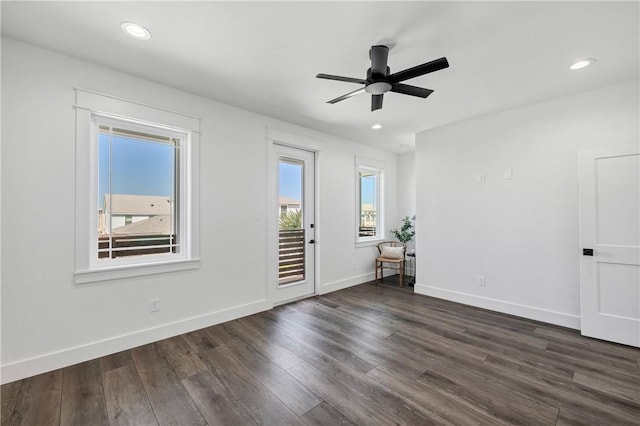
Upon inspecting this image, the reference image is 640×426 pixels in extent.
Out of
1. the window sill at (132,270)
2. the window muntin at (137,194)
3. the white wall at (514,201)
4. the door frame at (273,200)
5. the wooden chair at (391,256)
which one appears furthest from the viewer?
the wooden chair at (391,256)

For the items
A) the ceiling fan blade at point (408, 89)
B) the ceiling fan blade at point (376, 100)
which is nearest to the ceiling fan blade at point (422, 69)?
the ceiling fan blade at point (408, 89)

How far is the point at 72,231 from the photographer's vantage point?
2.43 metres

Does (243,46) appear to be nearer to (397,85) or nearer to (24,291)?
(397,85)

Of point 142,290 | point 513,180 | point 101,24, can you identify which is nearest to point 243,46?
point 101,24

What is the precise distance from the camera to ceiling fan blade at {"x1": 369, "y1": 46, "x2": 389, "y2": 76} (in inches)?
85.0

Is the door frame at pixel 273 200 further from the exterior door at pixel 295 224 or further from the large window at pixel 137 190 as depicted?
the large window at pixel 137 190

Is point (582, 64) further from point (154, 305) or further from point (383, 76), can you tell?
point (154, 305)

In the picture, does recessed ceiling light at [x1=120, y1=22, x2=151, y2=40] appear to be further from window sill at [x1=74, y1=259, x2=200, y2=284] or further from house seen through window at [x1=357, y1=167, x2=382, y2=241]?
house seen through window at [x1=357, y1=167, x2=382, y2=241]

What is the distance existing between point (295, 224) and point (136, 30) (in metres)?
2.92

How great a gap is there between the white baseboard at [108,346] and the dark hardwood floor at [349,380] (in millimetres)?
71

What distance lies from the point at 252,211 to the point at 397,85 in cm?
232

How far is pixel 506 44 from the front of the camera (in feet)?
7.36

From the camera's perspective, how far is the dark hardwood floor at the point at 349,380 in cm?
181

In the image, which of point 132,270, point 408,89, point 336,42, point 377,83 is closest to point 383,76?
point 377,83
